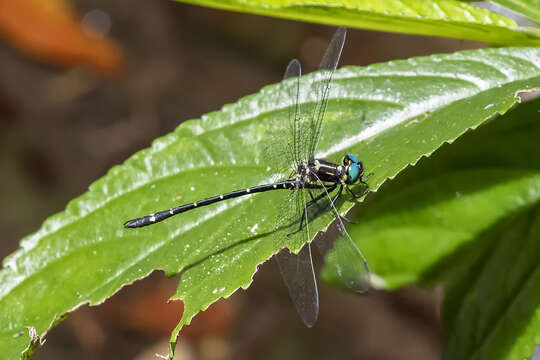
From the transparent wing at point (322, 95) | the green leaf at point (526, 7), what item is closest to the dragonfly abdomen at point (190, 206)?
the transparent wing at point (322, 95)

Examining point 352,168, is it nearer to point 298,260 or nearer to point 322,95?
point 322,95

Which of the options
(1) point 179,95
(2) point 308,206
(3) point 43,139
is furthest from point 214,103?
(2) point 308,206

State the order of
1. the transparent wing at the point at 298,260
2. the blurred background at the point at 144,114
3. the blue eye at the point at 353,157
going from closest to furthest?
the transparent wing at the point at 298,260 < the blue eye at the point at 353,157 < the blurred background at the point at 144,114

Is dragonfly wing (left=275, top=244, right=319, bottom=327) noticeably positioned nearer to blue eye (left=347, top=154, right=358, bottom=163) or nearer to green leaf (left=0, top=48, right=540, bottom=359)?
green leaf (left=0, top=48, right=540, bottom=359)

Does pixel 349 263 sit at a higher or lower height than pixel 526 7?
lower

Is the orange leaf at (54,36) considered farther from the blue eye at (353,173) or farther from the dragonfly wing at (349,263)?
the dragonfly wing at (349,263)

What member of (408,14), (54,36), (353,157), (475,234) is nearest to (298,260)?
(353,157)
